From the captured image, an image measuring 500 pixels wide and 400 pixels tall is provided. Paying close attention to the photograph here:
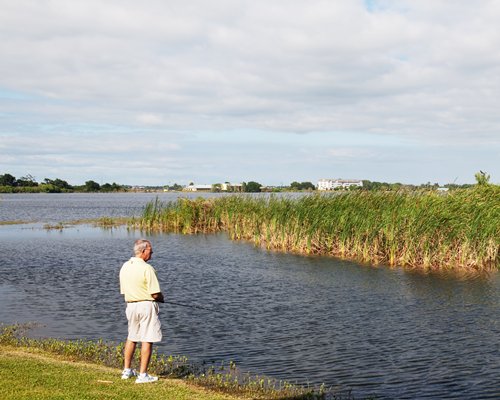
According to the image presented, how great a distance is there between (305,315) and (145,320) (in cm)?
841

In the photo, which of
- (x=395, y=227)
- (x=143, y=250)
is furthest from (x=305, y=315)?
(x=395, y=227)

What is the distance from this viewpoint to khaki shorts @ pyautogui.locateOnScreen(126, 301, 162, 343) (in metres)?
9.89

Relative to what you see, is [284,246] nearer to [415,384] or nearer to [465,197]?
[465,197]

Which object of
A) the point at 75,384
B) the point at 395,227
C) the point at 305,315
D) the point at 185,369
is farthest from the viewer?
the point at 395,227

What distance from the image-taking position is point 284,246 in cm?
3334

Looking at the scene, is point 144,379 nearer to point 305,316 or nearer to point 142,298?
point 142,298

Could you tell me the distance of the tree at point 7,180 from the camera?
18324cm

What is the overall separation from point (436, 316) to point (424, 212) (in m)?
10.3

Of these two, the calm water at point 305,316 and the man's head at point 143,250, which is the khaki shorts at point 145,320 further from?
the calm water at point 305,316

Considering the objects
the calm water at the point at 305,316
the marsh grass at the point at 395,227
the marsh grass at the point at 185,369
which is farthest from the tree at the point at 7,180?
the marsh grass at the point at 185,369

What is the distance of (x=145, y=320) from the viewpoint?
993 cm

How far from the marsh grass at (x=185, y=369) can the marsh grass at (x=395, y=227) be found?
16.6 metres

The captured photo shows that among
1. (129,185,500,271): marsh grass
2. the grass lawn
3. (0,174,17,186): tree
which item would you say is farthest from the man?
(0,174,17,186): tree

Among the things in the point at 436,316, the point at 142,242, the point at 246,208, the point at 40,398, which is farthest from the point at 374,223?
the point at 40,398
